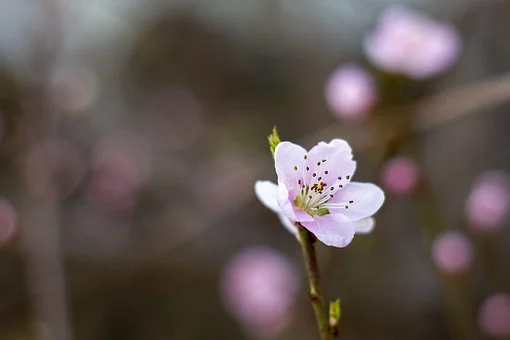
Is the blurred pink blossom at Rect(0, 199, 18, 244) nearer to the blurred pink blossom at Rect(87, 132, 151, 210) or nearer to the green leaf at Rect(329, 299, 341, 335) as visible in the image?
the blurred pink blossom at Rect(87, 132, 151, 210)

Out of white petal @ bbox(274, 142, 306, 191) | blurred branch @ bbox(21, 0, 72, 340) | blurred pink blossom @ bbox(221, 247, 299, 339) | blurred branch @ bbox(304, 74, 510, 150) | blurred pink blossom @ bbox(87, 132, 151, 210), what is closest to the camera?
white petal @ bbox(274, 142, 306, 191)

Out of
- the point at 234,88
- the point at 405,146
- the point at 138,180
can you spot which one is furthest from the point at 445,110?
the point at 234,88

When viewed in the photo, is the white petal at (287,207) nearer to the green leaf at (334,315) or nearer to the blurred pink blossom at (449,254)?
the green leaf at (334,315)

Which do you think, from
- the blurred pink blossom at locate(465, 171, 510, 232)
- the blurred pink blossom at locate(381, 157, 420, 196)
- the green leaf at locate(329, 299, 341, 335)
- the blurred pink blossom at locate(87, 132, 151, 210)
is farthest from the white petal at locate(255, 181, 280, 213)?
the blurred pink blossom at locate(87, 132, 151, 210)

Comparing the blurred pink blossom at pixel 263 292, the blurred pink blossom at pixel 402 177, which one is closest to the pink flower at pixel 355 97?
the blurred pink blossom at pixel 402 177

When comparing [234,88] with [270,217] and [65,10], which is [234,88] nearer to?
[270,217]

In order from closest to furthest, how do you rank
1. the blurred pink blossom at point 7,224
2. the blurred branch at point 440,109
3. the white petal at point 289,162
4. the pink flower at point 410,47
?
the white petal at point 289,162
the blurred branch at point 440,109
the pink flower at point 410,47
the blurred pink blossom at point 7,224
